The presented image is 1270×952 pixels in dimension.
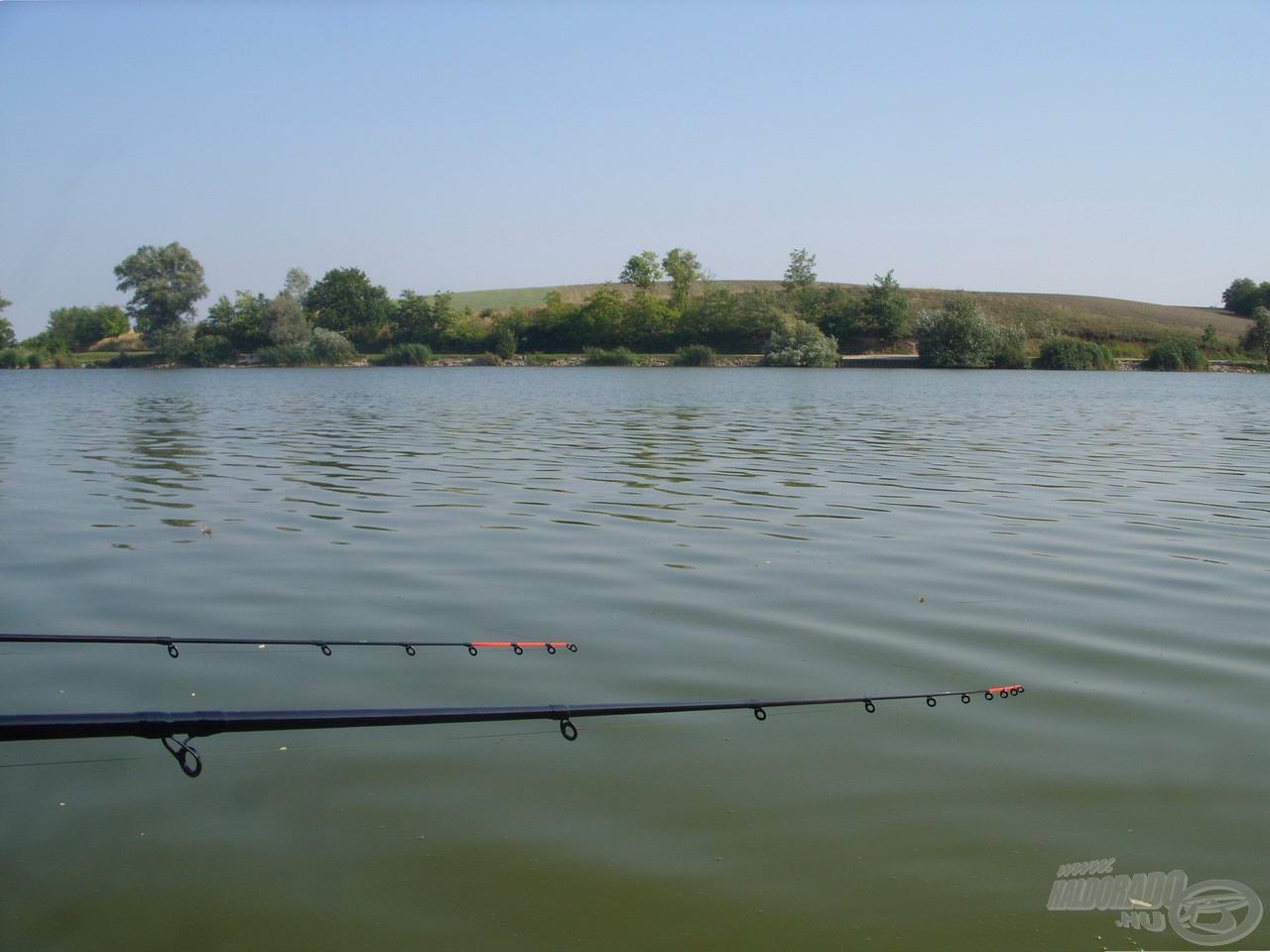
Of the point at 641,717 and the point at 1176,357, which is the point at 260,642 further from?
the point at 1176,357

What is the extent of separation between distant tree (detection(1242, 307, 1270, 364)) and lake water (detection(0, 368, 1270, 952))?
74.6 metres

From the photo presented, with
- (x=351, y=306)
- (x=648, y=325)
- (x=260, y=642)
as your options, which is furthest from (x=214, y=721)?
(x=351, y=306)

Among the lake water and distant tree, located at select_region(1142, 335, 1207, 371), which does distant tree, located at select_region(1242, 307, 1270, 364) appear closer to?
distant tree, located at select_region(1142, 335, 1207, 371)

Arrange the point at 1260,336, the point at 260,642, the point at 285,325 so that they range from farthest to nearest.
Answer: the point at 285,325
the point at 1260,336
the point at 260,642

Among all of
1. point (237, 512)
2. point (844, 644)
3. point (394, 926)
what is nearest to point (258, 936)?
point (394, 926)

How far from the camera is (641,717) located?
5.02 m

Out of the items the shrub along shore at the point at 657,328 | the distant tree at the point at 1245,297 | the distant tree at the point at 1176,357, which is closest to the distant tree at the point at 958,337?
the shrub along shore at the point at 657,328

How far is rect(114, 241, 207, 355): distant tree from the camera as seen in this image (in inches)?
3302

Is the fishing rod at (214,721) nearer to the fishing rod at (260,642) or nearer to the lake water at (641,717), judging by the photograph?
the lake water at (641,717)

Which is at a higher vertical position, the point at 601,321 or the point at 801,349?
the point at 601,321

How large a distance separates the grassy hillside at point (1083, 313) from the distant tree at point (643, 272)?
407 inches

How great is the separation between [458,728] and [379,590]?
267 cm

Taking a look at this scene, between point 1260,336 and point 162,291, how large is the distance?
288 feet

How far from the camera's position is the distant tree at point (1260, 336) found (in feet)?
244
